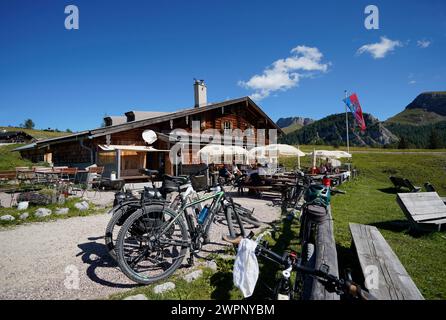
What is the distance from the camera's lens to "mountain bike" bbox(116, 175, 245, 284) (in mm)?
3010

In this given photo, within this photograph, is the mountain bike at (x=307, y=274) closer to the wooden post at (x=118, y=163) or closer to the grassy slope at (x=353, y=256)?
the grassy slope at (x=353, y=256)

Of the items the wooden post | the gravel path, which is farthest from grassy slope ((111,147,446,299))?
the wooden post

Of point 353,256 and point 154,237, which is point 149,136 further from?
point 353,256

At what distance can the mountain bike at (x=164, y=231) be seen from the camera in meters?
3.01

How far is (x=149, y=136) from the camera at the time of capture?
15234 mm

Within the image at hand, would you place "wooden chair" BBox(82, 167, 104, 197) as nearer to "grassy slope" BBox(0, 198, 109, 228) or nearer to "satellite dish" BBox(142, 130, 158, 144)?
"grassy slope" BBox(0, 198, 109, 228)

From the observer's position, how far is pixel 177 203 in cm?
382

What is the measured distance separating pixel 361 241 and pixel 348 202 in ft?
20.3

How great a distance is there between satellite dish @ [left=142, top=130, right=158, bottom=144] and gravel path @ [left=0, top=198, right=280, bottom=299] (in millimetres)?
9691

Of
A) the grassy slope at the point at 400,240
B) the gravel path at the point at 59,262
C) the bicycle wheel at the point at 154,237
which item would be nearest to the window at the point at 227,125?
the grassy slope at the point at 400,240

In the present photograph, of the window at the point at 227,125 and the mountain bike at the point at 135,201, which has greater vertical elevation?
the window at the point at 227,125

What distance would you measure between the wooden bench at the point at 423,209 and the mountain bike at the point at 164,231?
4.19 metres
